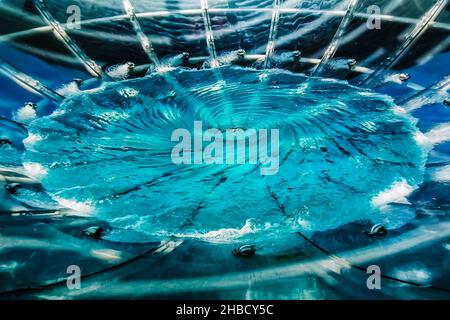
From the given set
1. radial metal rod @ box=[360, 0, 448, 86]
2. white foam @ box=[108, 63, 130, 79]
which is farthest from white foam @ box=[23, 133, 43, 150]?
radial metal rod @ box=[360, 0, 448, 86]

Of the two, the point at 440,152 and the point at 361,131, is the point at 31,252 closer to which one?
the point at 361,131

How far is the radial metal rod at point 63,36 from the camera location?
9.60 feet

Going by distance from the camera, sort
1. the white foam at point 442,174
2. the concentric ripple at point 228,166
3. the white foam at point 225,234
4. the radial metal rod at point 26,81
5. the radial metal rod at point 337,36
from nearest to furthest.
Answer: the white foam at point 225,234
the concentric ripple at point 228,166
the white foam at point 442,174
the radial metal rod at point 26,81
the radial metal rod at point 337,36

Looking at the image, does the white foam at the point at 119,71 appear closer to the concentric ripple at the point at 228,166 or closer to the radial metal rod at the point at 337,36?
the concentric ripple at the point at 228,166

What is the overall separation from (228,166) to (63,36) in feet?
6.30

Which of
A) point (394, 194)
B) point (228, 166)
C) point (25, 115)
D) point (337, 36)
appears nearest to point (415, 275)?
point (394, 194)

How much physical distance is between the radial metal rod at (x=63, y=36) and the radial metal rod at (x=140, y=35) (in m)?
0.41

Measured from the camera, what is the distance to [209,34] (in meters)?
3.25

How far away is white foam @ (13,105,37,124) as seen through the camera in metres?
2.30

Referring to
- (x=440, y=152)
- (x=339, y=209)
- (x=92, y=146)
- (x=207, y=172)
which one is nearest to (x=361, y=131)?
(x=440, y=152)

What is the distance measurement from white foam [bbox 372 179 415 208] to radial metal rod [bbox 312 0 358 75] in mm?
1444

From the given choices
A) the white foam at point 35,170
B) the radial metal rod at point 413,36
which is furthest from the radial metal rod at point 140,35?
the radial metal rod at point 413,36

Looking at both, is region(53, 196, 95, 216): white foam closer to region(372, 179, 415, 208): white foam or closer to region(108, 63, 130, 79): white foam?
region(372, 179, 415, 208): white foam
